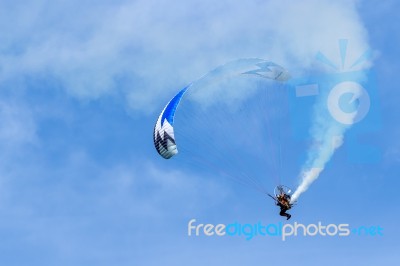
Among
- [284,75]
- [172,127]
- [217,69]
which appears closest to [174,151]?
[172,127]

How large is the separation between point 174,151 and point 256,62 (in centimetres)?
738

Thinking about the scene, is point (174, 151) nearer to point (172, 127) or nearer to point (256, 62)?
point (172, 127)

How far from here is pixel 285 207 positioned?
46625 millimetres

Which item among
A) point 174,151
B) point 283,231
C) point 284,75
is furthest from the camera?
point 284,75

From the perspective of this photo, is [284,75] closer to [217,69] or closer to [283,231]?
[217,69]

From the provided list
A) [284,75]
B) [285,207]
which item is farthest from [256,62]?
[285,207]

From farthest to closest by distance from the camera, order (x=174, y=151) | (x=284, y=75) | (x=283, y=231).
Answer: (x=284, y=75)
(x=174, y=151)
(x=283, y=231)

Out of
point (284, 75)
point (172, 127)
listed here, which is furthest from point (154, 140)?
point (284, 75)

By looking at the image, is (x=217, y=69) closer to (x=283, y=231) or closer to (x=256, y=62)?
(x=256, y=62)

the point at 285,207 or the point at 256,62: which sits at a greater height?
the point at 256,62

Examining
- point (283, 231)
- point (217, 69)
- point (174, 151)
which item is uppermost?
point (217, 69)

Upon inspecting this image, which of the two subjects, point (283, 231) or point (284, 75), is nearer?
point (283, 231)

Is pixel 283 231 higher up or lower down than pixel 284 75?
lower down

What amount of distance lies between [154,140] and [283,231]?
9369 millimetres
